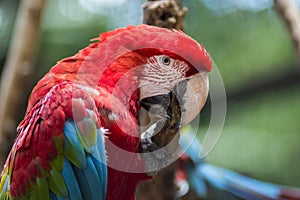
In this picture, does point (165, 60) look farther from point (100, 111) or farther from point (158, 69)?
point (100, 111)

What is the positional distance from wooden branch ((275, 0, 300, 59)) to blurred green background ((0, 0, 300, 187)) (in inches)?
41.8

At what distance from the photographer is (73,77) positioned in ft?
4.42

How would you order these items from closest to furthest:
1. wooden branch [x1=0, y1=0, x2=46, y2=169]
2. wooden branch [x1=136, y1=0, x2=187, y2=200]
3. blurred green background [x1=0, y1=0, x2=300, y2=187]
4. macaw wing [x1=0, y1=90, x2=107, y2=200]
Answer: macaw wing [x1=0, y1=90, x2=107, y2=200] → wooden branch [x1=136, y1=0, x2=187, y2=200] → wooden branch [x1=0, y1=0, x2=46, y2=169] → blurred green background [x1=0, y1=0, x2=300, y2=187]

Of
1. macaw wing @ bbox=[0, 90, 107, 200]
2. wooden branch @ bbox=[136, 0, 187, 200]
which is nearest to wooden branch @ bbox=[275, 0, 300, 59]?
wooden branch @ bbox=[136, 0, 187, 200]

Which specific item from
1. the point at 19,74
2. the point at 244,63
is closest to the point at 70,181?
the point at 19,74

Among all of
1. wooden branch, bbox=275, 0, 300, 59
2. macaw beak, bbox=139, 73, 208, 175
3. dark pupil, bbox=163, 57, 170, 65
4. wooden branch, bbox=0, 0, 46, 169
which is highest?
wooden branch, bbox=275, 0, 300, 59

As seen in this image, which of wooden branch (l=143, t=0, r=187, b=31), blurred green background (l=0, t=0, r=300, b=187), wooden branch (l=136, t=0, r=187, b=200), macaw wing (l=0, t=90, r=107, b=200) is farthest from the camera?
blurred green background (l=0, t=0, r=300, b=187)

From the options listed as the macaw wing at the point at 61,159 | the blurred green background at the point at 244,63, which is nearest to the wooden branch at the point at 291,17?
the macaw wing at the point at 61,159

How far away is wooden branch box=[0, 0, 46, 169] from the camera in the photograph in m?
2.29

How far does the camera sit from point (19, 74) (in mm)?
2295

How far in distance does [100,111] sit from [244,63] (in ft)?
7.45

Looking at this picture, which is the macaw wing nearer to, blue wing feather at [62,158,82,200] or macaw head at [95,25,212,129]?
blue wing feather at [62,158,82,200]

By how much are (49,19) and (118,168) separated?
2735 mm

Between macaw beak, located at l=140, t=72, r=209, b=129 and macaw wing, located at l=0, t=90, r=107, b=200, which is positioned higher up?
macaw beak, located at l=140, t=72, r=209, b=129
